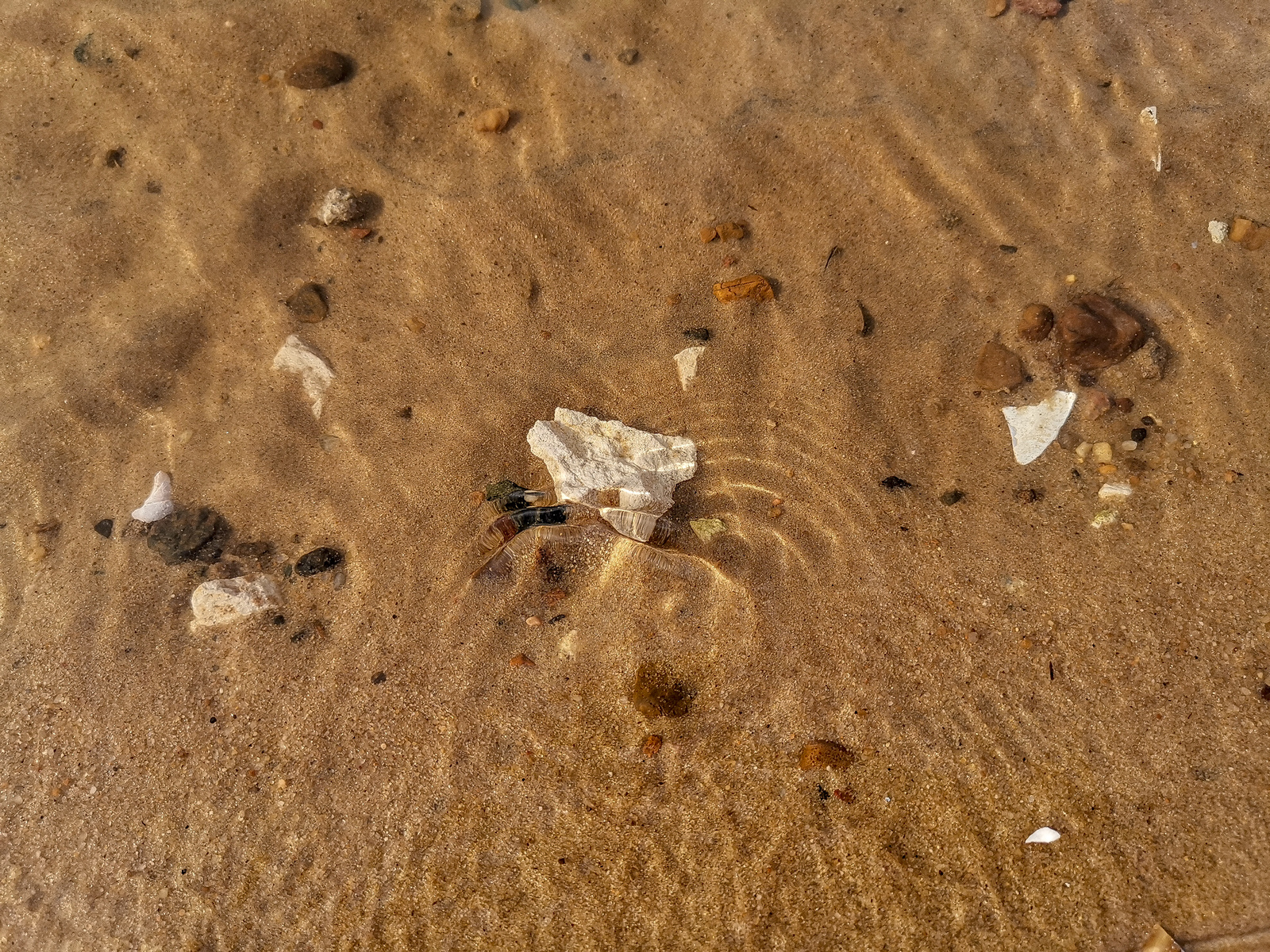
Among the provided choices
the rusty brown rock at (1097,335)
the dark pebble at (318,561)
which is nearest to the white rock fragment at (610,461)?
the dark pebble at (318,561)

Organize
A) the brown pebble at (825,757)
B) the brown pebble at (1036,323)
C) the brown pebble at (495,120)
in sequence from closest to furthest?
the brown pebble at (825,757) < the brown pebble at (1036,323) < the brown pebble at (495,120)

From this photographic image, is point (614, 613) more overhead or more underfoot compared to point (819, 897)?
more overhead

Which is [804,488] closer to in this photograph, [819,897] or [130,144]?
[819,897]

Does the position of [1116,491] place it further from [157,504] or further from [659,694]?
[157,504]

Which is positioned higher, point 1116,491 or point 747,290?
point 747,290

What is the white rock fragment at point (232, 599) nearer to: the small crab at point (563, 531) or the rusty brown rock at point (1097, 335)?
the small crab at point (563, 531)

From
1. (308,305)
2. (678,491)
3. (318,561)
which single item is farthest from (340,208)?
(678,491)

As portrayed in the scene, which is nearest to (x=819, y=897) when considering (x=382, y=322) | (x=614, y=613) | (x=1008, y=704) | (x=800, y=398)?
(x=1008, y=704)
